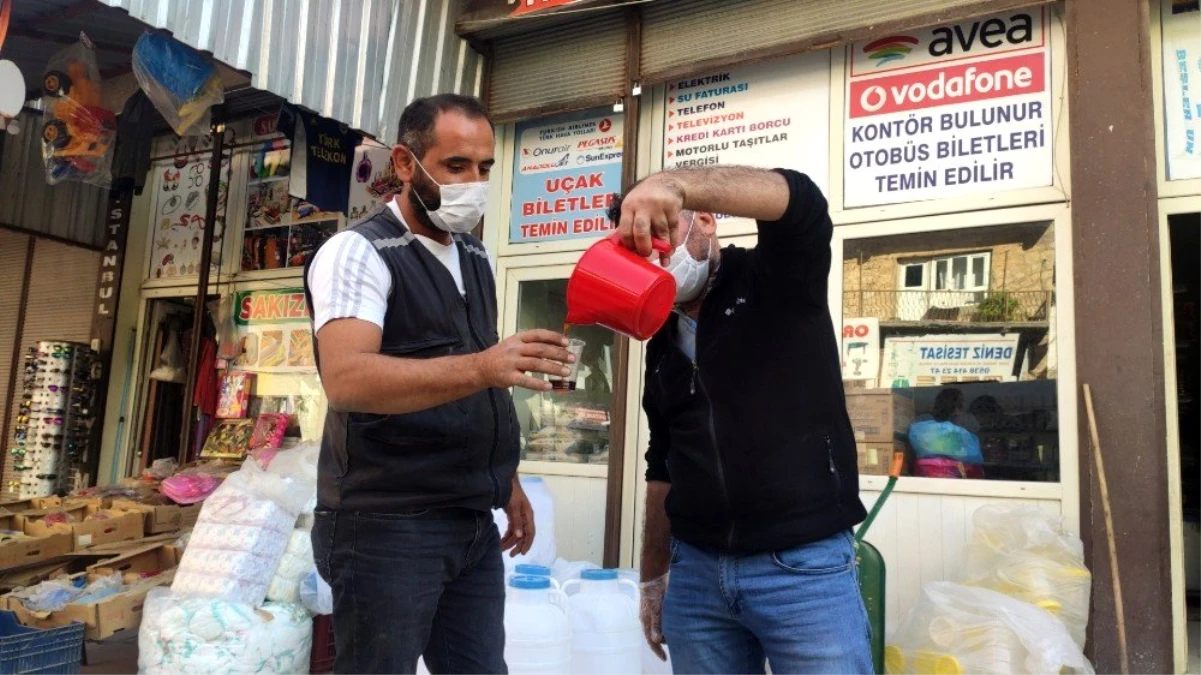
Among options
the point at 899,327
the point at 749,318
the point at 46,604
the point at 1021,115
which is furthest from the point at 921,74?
the point at 46,604

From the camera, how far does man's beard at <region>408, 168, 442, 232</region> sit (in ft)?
6.84

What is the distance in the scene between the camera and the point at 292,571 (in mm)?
3898

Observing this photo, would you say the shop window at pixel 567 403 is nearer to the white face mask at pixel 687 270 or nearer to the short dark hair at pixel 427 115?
the short dark hair at pixel 427 115

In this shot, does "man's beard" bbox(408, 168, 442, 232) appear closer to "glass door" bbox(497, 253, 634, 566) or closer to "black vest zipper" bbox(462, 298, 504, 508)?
"black vest zipper" bbox(462, 298, 504, 508)

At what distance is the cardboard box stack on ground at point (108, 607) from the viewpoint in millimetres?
3877

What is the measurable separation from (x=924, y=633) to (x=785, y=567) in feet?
6.48

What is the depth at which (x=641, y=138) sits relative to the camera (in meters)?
5.29

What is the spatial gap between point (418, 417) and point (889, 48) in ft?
12.6

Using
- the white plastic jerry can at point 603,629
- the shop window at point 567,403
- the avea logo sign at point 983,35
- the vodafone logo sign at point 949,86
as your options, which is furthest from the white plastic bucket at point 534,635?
the avea logo sign at point 983,35

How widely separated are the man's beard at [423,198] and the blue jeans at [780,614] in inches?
43.1

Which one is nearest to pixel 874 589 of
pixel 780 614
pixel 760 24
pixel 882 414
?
pixel 882 414

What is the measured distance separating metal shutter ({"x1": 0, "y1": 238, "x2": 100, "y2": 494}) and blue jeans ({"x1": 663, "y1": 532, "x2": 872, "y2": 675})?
811 centimetres

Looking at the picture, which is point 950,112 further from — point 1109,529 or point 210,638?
point 210,638

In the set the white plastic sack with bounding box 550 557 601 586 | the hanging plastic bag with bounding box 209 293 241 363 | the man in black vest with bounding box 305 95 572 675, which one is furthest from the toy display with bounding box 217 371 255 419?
the man in black vest with bounding box 305 95 572 675
